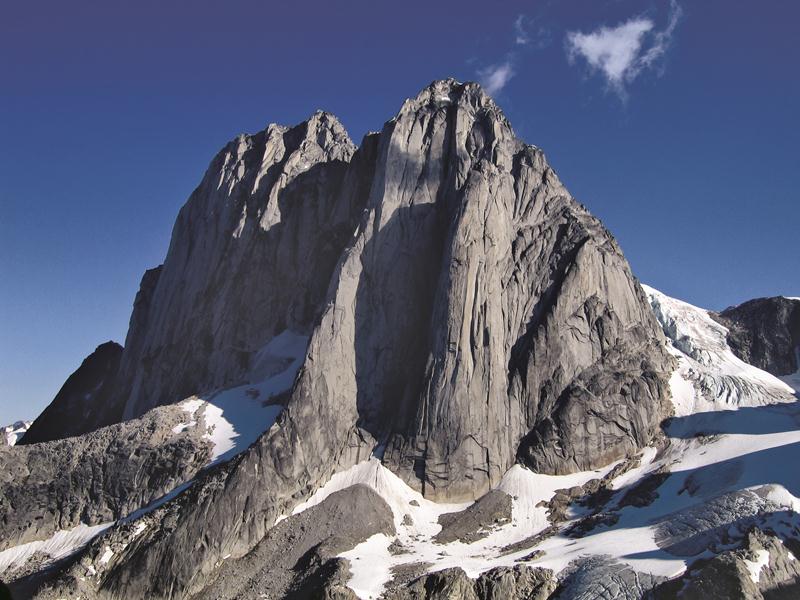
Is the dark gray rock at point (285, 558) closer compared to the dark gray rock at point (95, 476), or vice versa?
the dark gray rock at point (285, 558)

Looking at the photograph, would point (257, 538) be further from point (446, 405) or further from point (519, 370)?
point (519, 370)

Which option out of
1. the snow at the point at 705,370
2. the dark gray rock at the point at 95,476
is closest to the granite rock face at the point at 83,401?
the dark gray rock at the point at 95,476

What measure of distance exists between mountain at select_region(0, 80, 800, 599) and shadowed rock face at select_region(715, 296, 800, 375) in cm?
68

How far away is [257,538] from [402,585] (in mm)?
13257

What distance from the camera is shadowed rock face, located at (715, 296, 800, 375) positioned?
91750 mm

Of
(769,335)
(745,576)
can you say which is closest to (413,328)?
(745,576)

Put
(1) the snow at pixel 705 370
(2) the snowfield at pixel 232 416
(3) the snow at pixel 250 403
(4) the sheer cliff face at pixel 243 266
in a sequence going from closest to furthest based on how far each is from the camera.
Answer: (2) the snowfield at pixel 232 416, (3) the snow at pixel 250 403, (1) the snow at pixel 705 370, (4) the sheer cliff face at pixel 243 266

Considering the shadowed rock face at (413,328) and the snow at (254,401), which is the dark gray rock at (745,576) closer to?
the shadowed rock face at (413,328)

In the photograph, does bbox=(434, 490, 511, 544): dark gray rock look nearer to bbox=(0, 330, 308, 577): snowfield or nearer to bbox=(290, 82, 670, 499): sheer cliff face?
bbox=(290, 82, 670, 499): sheer cliff face

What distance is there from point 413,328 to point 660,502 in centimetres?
2557

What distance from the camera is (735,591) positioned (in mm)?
42750

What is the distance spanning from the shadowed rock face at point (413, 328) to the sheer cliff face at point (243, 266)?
0.26 meters

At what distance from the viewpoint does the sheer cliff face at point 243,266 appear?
280 ft

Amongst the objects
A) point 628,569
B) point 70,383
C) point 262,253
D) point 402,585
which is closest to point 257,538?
point 402,585
